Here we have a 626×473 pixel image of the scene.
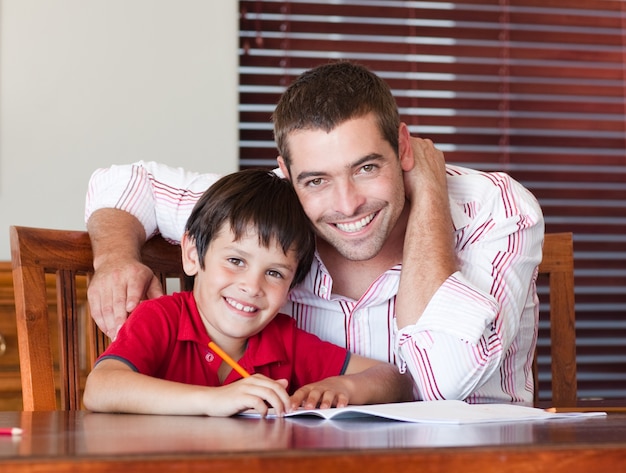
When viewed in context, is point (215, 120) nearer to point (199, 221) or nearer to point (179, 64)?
point (179, 64)

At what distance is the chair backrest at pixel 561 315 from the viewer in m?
1.60

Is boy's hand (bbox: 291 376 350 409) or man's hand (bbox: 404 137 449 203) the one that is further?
man's hand (bbox: 404 137 449 203)

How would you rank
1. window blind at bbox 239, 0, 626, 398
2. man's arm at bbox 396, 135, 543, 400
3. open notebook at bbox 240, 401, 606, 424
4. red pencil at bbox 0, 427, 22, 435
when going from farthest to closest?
window blind at bbox 239, 0, 626, 398
man's arm at bbox 396, 135, 543, 400
open notebook at bbox 240, 401, 606, 424
red pencil at bbox 0, 427, 22, 435

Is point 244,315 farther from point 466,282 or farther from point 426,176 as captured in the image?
point 426,176

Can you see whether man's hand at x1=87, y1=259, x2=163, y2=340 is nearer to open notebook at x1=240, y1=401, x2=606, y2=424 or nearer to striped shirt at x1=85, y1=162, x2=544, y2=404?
striped shirt at x1=85, y1=162, x2=544, y2=404

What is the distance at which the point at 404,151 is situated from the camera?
159cm

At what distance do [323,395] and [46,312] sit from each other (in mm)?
443

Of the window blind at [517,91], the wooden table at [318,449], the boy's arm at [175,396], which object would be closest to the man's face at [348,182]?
the boy's arm at [175,396]

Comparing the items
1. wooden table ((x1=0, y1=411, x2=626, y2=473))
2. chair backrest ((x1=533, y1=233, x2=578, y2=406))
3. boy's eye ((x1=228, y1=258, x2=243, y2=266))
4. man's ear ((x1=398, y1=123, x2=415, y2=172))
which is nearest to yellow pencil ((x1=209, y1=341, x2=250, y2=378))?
boy's eye ((x1=228, y1=258, x2=243, y2=266))

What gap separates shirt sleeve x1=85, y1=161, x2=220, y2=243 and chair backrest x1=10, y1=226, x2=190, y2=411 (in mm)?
159

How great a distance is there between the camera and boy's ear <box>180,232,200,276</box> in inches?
55.1

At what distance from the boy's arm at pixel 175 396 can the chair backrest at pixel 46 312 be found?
177 mm

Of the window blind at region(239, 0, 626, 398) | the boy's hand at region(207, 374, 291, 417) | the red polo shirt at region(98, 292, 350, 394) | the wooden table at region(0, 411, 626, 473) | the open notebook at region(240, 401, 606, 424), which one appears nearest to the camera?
the wooden table at region(0, 411, 626, 473)

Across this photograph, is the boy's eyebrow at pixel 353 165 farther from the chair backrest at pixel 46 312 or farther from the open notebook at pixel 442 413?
the open notebook at pixel 442 413
